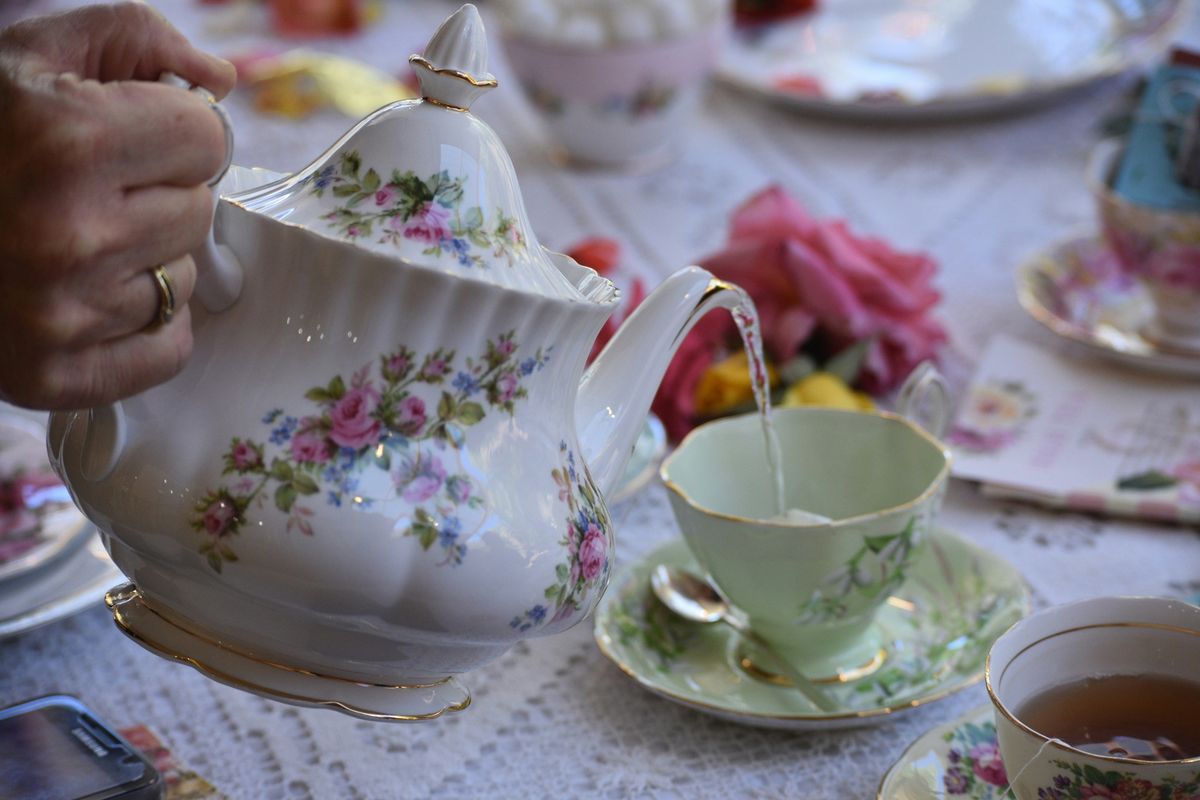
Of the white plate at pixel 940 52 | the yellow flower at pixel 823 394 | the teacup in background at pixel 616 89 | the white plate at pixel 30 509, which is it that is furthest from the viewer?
the white plate at pixel 940 52

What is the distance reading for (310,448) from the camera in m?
0.44

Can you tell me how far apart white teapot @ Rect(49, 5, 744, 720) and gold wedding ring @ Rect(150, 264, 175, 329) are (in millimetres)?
38

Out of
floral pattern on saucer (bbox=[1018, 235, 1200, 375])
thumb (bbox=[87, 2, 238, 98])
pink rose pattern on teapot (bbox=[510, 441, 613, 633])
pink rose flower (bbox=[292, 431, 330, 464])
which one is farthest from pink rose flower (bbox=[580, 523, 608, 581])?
floral pattern on saucer (bbox=[1018, 235, 1200, 375])

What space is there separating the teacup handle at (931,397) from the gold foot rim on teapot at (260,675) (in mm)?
350

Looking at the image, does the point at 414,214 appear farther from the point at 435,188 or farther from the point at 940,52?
the point at 940,52

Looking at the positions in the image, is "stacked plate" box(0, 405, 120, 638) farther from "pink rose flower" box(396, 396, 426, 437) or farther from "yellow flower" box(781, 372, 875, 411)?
"yellow flower" box(781, 372, 875, 411)

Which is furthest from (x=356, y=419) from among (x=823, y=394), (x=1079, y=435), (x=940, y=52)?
(x=940, y=52)

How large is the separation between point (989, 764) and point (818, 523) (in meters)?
0.13

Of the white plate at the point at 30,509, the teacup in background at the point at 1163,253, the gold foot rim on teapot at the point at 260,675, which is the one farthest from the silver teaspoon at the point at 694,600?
the teacup in background at the point at 1163,253

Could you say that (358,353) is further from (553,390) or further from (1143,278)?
(1143,278)

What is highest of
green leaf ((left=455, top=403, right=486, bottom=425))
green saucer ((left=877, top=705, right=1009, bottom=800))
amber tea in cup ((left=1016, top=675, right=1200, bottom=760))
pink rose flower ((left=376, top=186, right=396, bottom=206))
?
pink rose flower ((left=376, top=186, right=396, bottom=206))

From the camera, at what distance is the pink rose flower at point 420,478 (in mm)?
440

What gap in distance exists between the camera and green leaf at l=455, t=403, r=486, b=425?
1.50 ft

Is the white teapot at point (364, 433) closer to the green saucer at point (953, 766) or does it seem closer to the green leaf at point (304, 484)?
the green leaf at point (304, 484)
